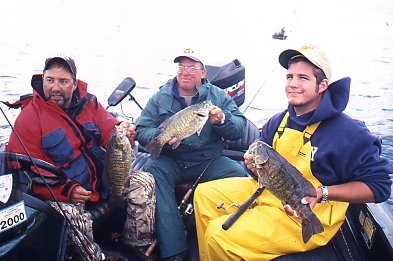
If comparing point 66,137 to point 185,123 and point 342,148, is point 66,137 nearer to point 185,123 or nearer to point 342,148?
point 185,123

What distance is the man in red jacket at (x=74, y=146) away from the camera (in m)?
3.03

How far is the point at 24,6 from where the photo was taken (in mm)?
27797

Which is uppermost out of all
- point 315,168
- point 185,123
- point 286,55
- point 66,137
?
point 286,55

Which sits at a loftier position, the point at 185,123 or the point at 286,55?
the point at 286,55

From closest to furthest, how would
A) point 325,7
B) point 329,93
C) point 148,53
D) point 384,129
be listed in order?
point 329,93
point 384,129
point 148,53
point 325,7

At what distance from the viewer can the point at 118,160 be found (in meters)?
3.19

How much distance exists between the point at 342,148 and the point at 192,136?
1.94 m

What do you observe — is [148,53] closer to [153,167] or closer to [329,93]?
[153,167]

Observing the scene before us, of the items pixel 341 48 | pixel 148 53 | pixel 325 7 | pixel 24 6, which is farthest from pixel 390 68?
pixel 24 6

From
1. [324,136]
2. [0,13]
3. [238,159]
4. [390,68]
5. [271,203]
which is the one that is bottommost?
[390,68]

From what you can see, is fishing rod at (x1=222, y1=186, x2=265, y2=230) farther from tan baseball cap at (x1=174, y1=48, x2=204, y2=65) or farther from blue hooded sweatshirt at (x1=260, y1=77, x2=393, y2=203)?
tan baseball cap at (x1=174, y1=48, x2=204, y2=65)

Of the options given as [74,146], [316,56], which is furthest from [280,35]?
[74,146]

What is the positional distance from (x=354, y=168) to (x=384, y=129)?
8.48 metres

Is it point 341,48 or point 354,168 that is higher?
point 354,168
